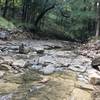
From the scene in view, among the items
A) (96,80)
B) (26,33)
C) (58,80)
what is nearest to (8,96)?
(58,80)

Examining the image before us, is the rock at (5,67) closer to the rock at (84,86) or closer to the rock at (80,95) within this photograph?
the rock at (84,86)

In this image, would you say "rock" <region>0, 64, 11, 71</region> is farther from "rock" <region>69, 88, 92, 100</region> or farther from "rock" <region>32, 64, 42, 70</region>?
"rock" <region>69, 88, 92, 100</region>

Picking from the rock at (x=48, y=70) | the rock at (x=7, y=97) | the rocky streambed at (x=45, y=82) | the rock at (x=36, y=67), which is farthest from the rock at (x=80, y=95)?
the rock at (x=36, y=67)

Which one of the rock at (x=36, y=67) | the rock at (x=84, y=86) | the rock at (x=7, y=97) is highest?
the rock at (x=7, y=97)

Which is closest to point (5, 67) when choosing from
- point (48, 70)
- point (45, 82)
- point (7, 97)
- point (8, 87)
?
point (48, 70)

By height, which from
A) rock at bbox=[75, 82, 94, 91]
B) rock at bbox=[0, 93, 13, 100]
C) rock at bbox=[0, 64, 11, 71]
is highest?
rock at bbox=[0, 93, 13, 100]

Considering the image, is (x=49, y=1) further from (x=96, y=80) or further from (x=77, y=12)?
(x=96, y=80)

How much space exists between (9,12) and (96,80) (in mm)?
19606

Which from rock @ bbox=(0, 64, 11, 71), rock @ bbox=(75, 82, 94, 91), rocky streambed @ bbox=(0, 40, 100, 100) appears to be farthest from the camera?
rock @ bbox=(0, 64, 11, 71)

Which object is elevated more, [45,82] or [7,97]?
[7,97]

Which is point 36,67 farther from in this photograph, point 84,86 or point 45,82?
point 84,86

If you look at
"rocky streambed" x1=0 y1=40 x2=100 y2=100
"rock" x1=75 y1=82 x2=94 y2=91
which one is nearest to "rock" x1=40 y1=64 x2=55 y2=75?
"rocky streambed" x1=0 y1=40 x2=100 y2=100

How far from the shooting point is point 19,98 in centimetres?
455

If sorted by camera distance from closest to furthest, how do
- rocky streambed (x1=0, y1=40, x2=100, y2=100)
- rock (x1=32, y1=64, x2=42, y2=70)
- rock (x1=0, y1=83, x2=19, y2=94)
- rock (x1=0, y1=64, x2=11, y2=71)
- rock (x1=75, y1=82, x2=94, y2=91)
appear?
rocky streambed (x1=0, y1=40, x2=100, y2=100) → rock (x1=0, y1=83, x2=19, y2=94) → rock (x1=75, y1=82, x2=94, y2=91) → rock (x1=0, y1=64, x2=11, y2=71) → rock (x1=32, y1=64, x2=42, y2=70)
